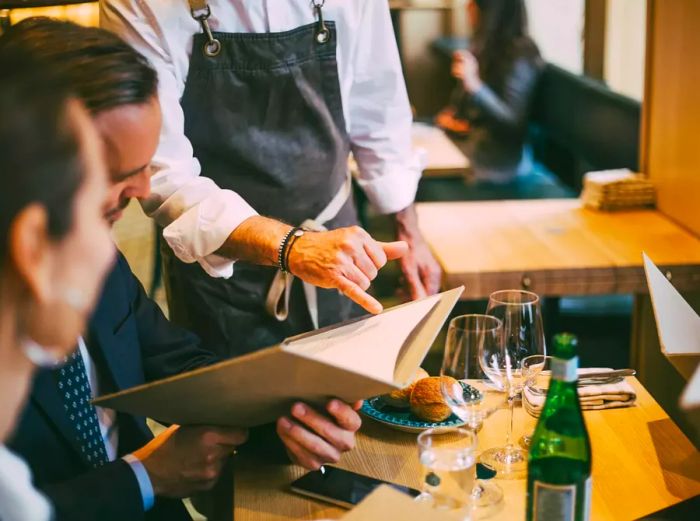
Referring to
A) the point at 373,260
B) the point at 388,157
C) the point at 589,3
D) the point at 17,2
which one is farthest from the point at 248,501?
the point at 589,3

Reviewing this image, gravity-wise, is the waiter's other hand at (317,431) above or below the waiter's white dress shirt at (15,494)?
below

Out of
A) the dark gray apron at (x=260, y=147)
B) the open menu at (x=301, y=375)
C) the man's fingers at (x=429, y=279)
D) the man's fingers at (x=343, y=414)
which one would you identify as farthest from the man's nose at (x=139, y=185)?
the man's fingers at (x=429, y=279)

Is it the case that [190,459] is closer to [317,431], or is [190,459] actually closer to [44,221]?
[317,431]

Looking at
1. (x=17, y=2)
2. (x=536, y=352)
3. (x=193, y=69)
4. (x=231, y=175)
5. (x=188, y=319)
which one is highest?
(x=17, y=2)

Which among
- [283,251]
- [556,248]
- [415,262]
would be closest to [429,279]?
[415,262]

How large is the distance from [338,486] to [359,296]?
36 cm

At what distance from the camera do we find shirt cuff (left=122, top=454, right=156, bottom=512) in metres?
1.46

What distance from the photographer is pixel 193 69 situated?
6.82ft

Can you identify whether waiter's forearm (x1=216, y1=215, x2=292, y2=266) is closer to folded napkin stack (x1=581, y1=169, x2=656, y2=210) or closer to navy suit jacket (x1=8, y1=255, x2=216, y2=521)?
navy suit jacket (x1=8, y1=255, x2=216, y2=521)

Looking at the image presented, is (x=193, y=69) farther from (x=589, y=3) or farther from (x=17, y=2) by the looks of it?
(x=589, y=3)

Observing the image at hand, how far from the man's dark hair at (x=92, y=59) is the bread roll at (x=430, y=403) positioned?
642 millimetres

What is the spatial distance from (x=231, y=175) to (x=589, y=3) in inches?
142

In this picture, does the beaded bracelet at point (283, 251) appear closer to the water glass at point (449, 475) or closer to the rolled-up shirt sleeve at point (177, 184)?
the rolled-up shirt sleeve at point (177, 184)

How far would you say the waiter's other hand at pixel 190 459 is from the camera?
147 cm
